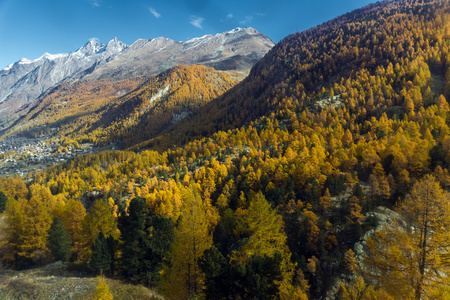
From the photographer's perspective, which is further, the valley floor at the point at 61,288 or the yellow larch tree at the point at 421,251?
the valley floor at the point at 61,288

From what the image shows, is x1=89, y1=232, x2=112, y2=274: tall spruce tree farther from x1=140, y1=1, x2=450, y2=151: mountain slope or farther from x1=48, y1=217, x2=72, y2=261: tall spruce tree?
x1=140, y1=1, x2=450, y2=151: mountain slope

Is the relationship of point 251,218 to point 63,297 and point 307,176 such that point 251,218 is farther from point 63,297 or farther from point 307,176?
point 307,176

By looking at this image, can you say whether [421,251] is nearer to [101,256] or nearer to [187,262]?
[187,262]

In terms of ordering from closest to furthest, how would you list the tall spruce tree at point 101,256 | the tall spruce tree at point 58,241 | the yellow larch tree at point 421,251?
the yellow larch tree at point 421,251, the tall spruce tree at point 101,256, the tall spruce tree at point 58,241

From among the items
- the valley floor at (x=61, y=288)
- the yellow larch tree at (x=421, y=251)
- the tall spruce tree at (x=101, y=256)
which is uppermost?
the yellow larch tree at (x=421, y=251)

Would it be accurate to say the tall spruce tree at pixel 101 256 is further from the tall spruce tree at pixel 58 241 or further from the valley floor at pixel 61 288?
the tall spruce tree at pixel 58 241

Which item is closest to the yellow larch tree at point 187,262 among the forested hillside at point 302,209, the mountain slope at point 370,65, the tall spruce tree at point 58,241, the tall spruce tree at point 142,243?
the forested hillside at point 302,209

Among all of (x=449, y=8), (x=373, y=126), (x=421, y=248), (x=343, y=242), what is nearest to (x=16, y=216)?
(x=421, y=248)
